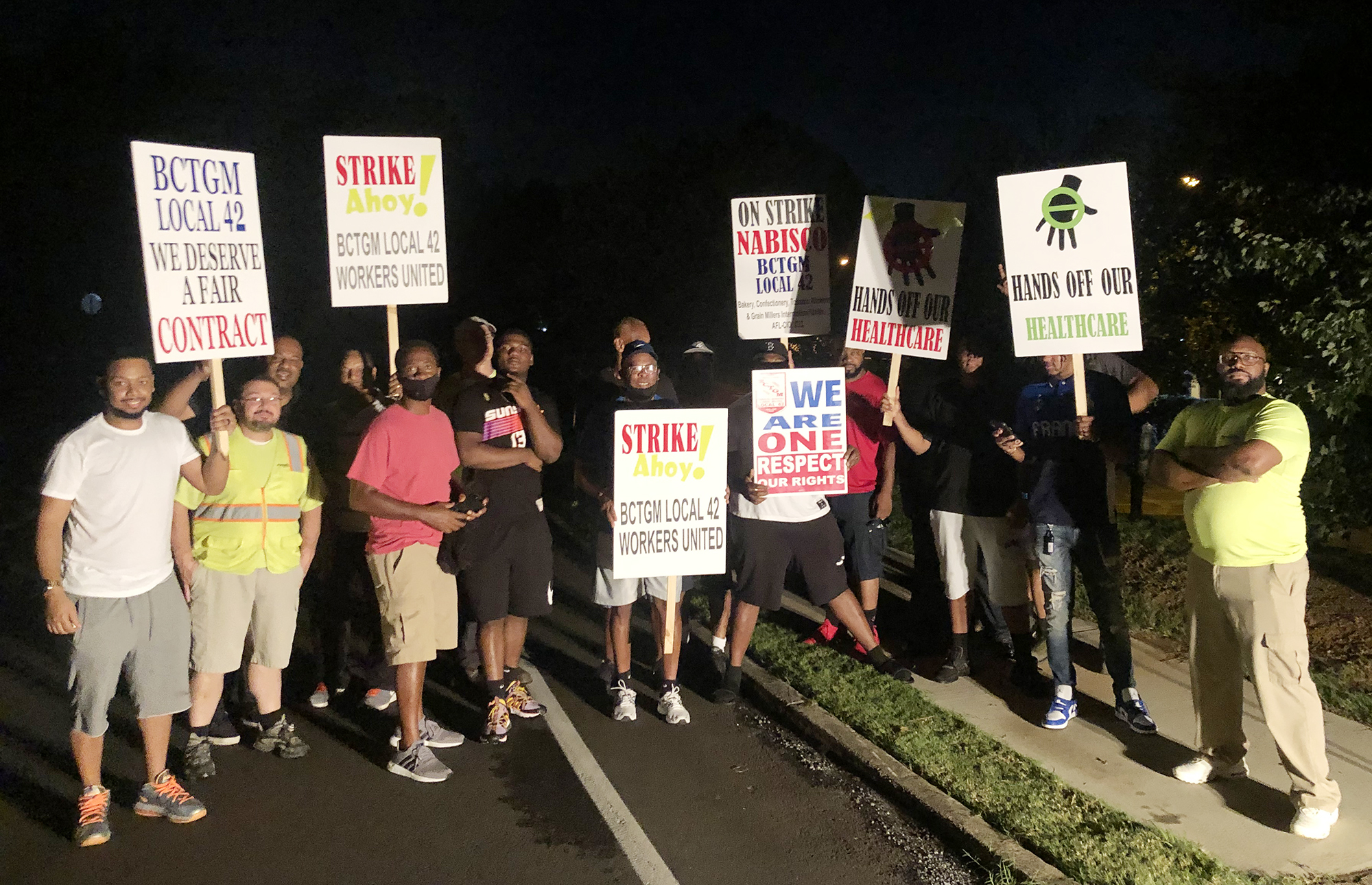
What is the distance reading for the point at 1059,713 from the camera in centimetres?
584

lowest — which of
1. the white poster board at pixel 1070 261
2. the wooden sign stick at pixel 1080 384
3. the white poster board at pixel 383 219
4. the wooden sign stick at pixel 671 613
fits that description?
the wooden sign stick at pixel 671 613

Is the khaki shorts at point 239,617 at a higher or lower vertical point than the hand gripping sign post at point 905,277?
lower

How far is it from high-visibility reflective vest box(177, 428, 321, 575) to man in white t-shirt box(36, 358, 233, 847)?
0.34m

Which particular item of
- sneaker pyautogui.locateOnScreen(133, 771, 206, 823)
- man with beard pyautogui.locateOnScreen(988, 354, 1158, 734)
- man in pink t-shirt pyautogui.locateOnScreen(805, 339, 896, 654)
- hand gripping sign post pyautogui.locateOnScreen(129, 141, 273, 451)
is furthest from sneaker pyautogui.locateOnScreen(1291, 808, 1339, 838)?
hand gripping sign post pyautogui.locateOnScreen(129, 141, 273, 451)

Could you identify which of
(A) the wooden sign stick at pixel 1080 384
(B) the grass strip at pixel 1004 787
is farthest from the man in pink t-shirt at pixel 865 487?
(A) the wooden sign stick at pixel 1080 384

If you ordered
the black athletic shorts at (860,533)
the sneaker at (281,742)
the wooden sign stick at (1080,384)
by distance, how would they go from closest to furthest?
the wooden sign stick at (1080,384), the sneaker at (281,742), the black athletic shorts at (860,533)


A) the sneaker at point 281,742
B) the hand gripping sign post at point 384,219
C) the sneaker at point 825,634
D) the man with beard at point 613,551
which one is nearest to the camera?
the sneaker at point 281,742

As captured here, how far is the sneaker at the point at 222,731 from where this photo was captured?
5945 mm

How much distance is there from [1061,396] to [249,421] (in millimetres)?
4459

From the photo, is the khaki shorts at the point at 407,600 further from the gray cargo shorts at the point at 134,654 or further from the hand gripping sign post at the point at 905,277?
the hand gripping sign post at the point at 905,277

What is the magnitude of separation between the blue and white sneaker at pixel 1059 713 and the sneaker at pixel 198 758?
4.50 metres

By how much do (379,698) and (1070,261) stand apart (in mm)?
4846

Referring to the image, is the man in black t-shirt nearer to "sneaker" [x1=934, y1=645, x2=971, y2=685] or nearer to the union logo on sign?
the union logo on sign

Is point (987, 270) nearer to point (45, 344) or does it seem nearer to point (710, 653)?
point (710, 653)
